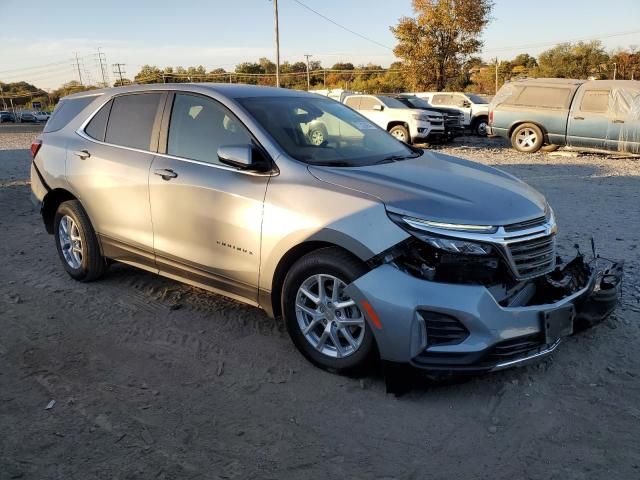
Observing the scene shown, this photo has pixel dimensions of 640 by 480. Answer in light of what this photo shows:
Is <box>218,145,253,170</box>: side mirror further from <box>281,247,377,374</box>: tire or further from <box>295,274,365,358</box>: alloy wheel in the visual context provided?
<box>295,274,365,358</box>: alloy wheel

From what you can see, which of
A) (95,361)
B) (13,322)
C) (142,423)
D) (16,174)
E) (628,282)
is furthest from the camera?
(16,174)

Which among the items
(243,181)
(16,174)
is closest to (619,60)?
(16,174)

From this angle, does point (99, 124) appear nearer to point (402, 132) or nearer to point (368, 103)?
point (402, 132)

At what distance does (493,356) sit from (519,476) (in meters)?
0.64

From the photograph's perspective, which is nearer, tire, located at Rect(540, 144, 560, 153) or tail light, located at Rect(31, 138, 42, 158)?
tail light, located at Rect(31, 138, 42, 158)

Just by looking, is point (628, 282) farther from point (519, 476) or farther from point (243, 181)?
point (243, 181)

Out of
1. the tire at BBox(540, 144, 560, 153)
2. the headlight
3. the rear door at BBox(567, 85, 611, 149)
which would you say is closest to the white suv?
the tire at BBox(540, 144, 560, 153)

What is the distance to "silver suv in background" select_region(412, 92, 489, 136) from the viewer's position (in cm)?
1981

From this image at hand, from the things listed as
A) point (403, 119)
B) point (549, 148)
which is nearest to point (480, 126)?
point (403, 119)

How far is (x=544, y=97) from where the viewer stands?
13.9 m

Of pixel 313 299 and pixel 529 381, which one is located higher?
pixel 313 299

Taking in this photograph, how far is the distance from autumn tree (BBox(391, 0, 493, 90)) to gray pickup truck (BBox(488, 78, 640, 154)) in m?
18.5

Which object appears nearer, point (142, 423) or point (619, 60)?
point (142, 423)

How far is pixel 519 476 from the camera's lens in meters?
2.41
